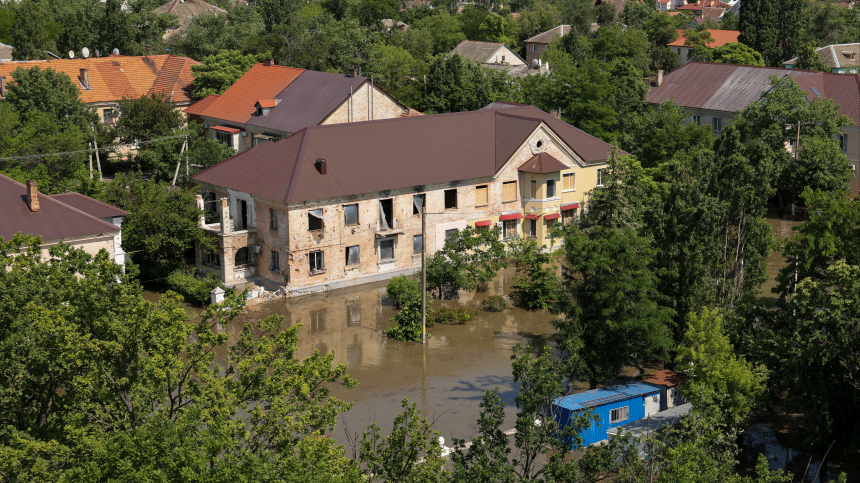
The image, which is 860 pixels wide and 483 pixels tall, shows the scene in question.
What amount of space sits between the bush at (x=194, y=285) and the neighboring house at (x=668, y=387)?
21235mm

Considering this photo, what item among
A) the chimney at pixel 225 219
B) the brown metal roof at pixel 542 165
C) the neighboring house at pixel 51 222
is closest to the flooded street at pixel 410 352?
the chimney at pixel 225 219

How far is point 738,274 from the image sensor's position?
36.3 m

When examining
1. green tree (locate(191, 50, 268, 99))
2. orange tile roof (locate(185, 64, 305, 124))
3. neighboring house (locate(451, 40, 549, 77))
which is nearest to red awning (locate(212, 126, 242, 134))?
orange tile roof (locate(185, 64, 305, 124))

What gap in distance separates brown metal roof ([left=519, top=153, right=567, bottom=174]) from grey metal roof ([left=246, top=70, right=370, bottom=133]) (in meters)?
15.7

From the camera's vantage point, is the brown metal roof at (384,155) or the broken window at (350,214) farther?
the broken window at (350,214)

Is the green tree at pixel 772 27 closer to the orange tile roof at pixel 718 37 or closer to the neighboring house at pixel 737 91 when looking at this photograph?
the orange tile roof at pixel 718 37

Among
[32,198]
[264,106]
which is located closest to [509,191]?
[264,106]

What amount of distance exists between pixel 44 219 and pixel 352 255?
50.1 ft

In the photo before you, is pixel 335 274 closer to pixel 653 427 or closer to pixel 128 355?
pixel 653 427

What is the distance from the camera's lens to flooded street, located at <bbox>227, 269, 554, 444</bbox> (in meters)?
35.1

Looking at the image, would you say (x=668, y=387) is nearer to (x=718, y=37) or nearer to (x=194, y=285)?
(x=194, y=285)

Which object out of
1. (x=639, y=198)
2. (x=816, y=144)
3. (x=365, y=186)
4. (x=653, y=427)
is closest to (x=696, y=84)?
(x=816, y=144)

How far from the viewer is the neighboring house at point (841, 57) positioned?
303 ft

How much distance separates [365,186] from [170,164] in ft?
52.5
